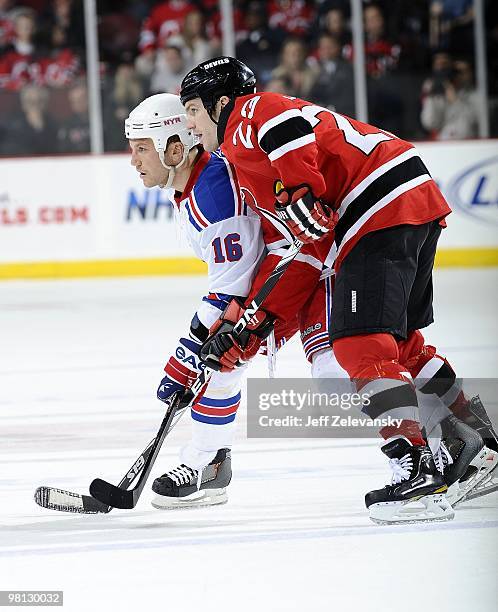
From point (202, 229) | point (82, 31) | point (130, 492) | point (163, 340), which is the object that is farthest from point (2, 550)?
point (82, 31)

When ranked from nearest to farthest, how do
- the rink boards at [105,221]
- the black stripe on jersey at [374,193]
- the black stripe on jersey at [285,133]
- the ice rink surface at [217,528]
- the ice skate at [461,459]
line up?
the ice rink surface at [217,528] → the black stripe on jersey at [285,133] → the black stripe on jersey at [374,193] → the ice skate at [461,459] → the rink boards at [105,221]

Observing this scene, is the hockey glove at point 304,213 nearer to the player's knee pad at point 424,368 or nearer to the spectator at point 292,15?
the player's knee pad at point 424,368

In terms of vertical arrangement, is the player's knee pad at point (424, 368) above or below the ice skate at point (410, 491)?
above

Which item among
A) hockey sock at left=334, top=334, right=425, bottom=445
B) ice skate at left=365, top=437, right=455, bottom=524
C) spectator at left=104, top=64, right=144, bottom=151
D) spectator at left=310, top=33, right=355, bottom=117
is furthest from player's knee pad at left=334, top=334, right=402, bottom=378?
spectator at left=310, top=33, right=355, bottom=117

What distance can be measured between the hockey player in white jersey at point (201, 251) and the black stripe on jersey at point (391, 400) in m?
0.41

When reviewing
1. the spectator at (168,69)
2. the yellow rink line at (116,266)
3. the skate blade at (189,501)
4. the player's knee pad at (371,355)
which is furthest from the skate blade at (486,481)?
the spectator at (168,69)

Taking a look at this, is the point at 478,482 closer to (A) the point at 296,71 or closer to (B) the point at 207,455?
(B) the point at 207,455

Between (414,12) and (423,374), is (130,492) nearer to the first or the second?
(423,374)

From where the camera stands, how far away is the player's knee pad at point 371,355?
253 cm

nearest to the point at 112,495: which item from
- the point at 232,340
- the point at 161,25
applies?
the point at 232,340

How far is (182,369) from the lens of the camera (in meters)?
2.84

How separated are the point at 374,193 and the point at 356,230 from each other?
0.09 meters

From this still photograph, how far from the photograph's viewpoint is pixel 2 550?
249cm

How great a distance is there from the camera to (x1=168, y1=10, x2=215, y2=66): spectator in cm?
831
